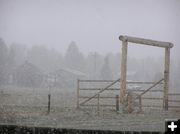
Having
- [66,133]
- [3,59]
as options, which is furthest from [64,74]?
[66,133]

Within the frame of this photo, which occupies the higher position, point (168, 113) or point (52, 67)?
point (52, 67)

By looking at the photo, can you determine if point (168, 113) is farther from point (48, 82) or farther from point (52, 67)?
point (52, 67)

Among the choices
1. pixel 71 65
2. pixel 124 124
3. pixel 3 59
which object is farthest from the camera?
pixel 71 65

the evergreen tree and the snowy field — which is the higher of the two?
the evergreen tree

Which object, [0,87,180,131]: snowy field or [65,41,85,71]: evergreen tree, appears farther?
[65,41,85,71]: evergreen tree

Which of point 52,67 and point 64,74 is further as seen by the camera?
point 52,67

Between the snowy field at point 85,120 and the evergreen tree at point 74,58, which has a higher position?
the evergreen tree at point 74,58

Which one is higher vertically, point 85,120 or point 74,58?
point 74,58

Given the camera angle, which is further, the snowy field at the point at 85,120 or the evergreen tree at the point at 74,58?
the evergreen tree at the point at 74,58

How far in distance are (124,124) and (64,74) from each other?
2152 centimetres

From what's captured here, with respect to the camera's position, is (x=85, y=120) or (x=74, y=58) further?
(x=74, y=58)

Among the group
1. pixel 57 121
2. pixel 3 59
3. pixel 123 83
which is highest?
pixel 3 59

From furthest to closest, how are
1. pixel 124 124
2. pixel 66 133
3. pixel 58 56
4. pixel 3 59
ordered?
pixel 58 56 < pixel 3 59 < pixel 124 124 < pixel 66 133

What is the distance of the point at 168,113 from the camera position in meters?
8.96
